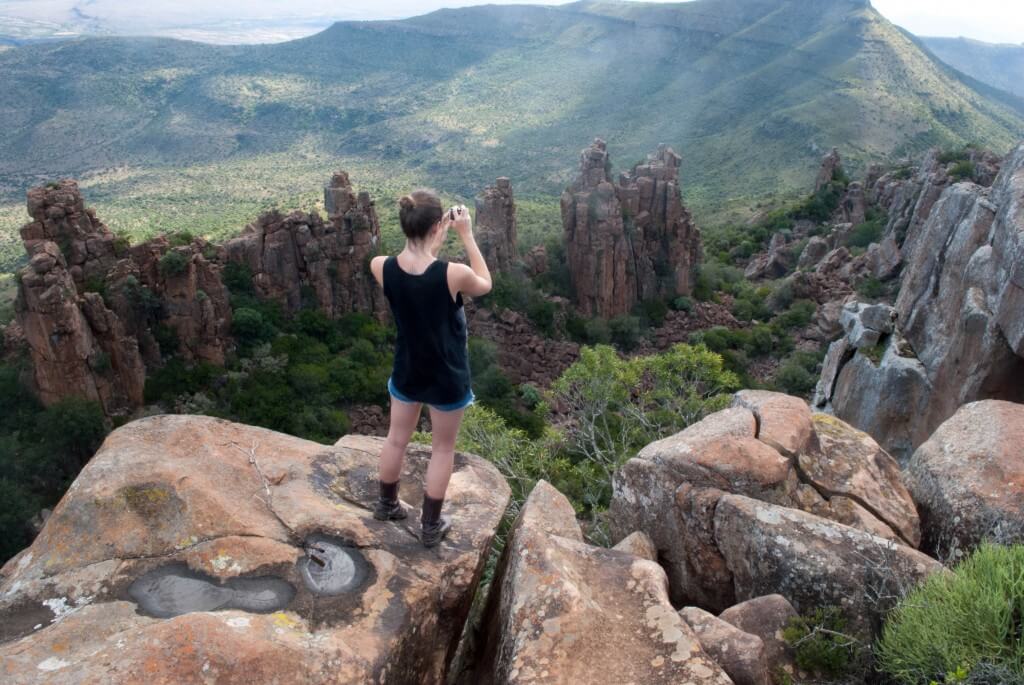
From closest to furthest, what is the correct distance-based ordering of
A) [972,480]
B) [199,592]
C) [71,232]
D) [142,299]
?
[199,592]
[972,480]
[71,232]
[142,299]

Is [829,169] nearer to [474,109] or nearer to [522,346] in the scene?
[522,346]

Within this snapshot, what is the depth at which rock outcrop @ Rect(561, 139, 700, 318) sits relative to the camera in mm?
45812

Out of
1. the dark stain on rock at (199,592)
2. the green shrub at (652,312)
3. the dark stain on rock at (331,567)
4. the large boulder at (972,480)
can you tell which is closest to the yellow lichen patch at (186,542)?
the dark stain on rock at (199,592)

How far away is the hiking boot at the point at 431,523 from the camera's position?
6.87m

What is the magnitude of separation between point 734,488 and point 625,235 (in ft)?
133

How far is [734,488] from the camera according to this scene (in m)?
8.33

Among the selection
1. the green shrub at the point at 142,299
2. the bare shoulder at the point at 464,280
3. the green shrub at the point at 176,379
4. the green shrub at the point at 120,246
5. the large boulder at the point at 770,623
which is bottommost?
the green shrub at the point at 176,379

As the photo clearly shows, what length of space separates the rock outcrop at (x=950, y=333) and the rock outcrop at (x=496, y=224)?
86.5 ft

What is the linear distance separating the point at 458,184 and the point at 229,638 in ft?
311

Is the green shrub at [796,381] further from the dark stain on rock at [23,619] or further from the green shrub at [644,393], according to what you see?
the dark stain on rock at [23,619]

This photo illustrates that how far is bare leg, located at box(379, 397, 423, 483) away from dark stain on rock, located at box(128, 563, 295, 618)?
1.47 metres

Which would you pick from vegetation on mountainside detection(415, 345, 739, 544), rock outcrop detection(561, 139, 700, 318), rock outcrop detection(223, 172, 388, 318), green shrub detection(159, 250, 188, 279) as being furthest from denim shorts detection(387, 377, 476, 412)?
rock outcrop detection(561, 139, 700, 318)

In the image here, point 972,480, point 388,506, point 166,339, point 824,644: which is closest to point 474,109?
point 166,339

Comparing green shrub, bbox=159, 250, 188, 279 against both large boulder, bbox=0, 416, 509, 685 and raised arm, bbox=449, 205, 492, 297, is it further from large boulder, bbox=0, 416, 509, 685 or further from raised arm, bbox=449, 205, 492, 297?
raised arm, bbox=449, 205, 492, 297
